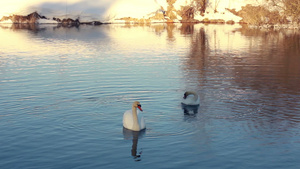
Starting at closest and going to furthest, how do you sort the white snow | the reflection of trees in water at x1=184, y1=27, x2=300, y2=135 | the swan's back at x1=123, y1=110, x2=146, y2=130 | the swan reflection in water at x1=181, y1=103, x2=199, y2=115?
the swan's back at x1=123, y1=110, x2=146, y2=130 < the reflection of trees in water at x1=184, y1=27, x2=300, y2=135 < the swan reflection in water at x1=181, y1=103, x2=199, y2=115 < the white snow

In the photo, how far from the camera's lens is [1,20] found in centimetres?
8181

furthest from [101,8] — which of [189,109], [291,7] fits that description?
[189,109]

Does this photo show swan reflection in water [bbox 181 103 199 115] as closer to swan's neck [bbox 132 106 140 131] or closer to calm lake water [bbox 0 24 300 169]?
calm lake water [bbox 0 24 300 169]

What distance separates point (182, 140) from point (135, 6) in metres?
72.0

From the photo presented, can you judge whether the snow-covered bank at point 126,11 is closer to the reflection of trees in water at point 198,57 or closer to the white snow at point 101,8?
the white snow at point 101,8

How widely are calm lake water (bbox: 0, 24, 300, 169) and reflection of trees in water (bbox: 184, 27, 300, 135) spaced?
0.05 m

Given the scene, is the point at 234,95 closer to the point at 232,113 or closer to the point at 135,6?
the point at 232,113

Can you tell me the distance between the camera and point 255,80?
21.9m

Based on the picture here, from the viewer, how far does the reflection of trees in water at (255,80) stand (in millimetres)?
15383

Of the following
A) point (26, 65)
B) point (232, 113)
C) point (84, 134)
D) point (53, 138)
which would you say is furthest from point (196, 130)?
point (26, 65)

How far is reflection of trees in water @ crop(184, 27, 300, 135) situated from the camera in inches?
606

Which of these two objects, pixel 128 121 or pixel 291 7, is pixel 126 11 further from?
pixel 128 121

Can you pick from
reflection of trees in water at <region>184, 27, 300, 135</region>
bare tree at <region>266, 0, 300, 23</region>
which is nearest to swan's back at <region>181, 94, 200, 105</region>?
reflection of trees in water at <region>184, 27, 300, 135</region>

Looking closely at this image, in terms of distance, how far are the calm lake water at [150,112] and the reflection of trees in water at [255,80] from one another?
0.05 meters
